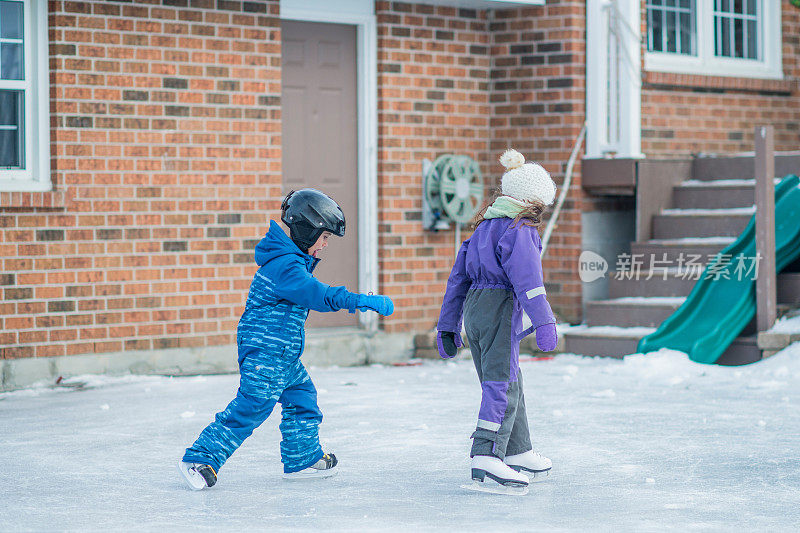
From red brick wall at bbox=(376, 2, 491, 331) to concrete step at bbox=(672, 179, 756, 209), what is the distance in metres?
1.96

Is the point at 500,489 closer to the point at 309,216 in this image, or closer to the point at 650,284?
the point at 309,216

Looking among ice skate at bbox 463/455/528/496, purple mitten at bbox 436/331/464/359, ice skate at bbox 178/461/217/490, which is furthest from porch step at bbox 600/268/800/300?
ice skate at bbox 178/461/217/490

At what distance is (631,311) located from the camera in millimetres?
10945

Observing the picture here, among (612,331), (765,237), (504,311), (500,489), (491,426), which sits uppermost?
(765,237)

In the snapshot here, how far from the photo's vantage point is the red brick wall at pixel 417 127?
11.1 m

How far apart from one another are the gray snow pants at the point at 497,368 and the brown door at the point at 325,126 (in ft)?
16.1

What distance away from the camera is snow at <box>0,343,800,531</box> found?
5355 millimetres

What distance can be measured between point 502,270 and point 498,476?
0.94 metres

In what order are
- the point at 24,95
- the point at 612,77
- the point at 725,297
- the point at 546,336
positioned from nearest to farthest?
the point at 546,336
the point at 24,95
the point at 725,297
the point at 612,77

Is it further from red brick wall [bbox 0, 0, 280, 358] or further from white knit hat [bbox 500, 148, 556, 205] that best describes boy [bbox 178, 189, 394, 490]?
red brick wall [bbox 0, 0, 280, 358]

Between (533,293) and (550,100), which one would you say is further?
(550,100)

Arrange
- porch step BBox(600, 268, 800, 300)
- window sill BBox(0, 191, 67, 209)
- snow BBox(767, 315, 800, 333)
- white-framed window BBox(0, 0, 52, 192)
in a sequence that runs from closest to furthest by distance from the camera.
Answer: window sill BBox(0, 191, 67, 209)
white-framed window BBox(0, 0, 52, 192)
snow BBox(767, 315, 800, 333)
porch step BBox(600, 268, 800, 300)

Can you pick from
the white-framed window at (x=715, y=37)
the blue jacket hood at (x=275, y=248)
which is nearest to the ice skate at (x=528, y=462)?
the blue jacket hood at (x=275, y=248)

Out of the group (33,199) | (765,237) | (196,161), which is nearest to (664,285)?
(765,237)
